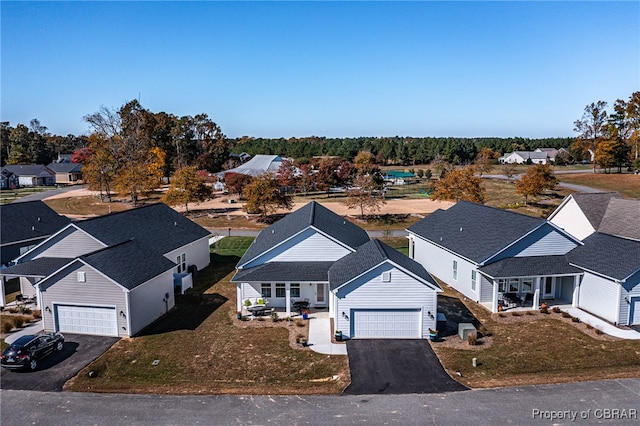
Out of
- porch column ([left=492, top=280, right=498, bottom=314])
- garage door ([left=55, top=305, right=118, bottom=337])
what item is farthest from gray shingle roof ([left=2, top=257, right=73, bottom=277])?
porch column ([left=492, top=280, right=498, bottom=314])

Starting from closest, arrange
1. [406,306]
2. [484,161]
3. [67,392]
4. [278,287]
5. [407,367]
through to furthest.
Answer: [67,392] < [407,367] < [406,306] < [278,287] < [484,161]

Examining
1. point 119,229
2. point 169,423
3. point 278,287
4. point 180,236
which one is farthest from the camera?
point 180,236

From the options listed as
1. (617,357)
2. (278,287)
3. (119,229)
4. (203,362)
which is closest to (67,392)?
(203,362)

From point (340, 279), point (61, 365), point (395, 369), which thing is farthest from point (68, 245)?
point (395, 369)

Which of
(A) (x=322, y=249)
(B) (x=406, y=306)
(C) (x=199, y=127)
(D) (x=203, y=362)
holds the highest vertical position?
(C) (x=199, y=127)

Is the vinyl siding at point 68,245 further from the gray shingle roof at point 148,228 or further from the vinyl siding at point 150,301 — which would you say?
the vinyl siding at point 150,301

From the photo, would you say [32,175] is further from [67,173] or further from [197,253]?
[197,253]

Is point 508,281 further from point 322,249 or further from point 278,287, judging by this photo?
point 278,287
